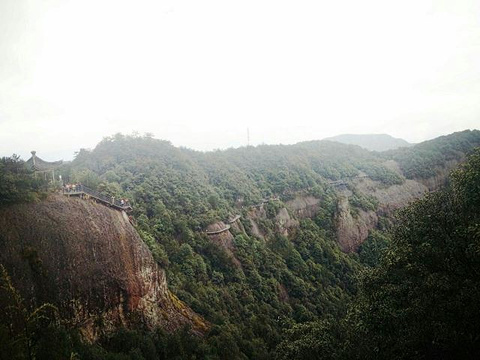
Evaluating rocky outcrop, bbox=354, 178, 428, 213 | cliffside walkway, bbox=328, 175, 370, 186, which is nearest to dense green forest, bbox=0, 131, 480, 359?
cliffside walkway, bbox=328, 175, 370, 186

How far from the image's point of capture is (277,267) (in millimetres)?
46625

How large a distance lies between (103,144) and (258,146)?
56.0 metres

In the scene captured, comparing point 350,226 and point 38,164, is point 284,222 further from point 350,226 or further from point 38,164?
point 38,164

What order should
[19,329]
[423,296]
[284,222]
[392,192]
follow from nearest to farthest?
[19,329], [423,296], [284,222], [392,192]

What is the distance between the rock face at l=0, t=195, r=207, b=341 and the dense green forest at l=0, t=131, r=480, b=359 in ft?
4.03

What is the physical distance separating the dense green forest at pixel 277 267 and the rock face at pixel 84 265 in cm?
123

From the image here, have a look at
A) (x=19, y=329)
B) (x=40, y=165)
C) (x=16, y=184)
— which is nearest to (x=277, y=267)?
(x=40, y=165)

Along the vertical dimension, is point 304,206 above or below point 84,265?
below

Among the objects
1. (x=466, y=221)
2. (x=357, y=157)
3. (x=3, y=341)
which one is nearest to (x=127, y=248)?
(x=3, y=341)

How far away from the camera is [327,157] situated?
4085 inches

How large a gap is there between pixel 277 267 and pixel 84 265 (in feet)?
102

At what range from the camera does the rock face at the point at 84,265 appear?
17.6 meters

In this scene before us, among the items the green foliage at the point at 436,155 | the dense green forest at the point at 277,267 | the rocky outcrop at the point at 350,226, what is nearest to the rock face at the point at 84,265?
the dense green forest at the point at 277,267

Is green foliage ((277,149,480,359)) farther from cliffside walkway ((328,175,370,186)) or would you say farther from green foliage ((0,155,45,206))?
cliffside walkway ((328,175,370,186))
